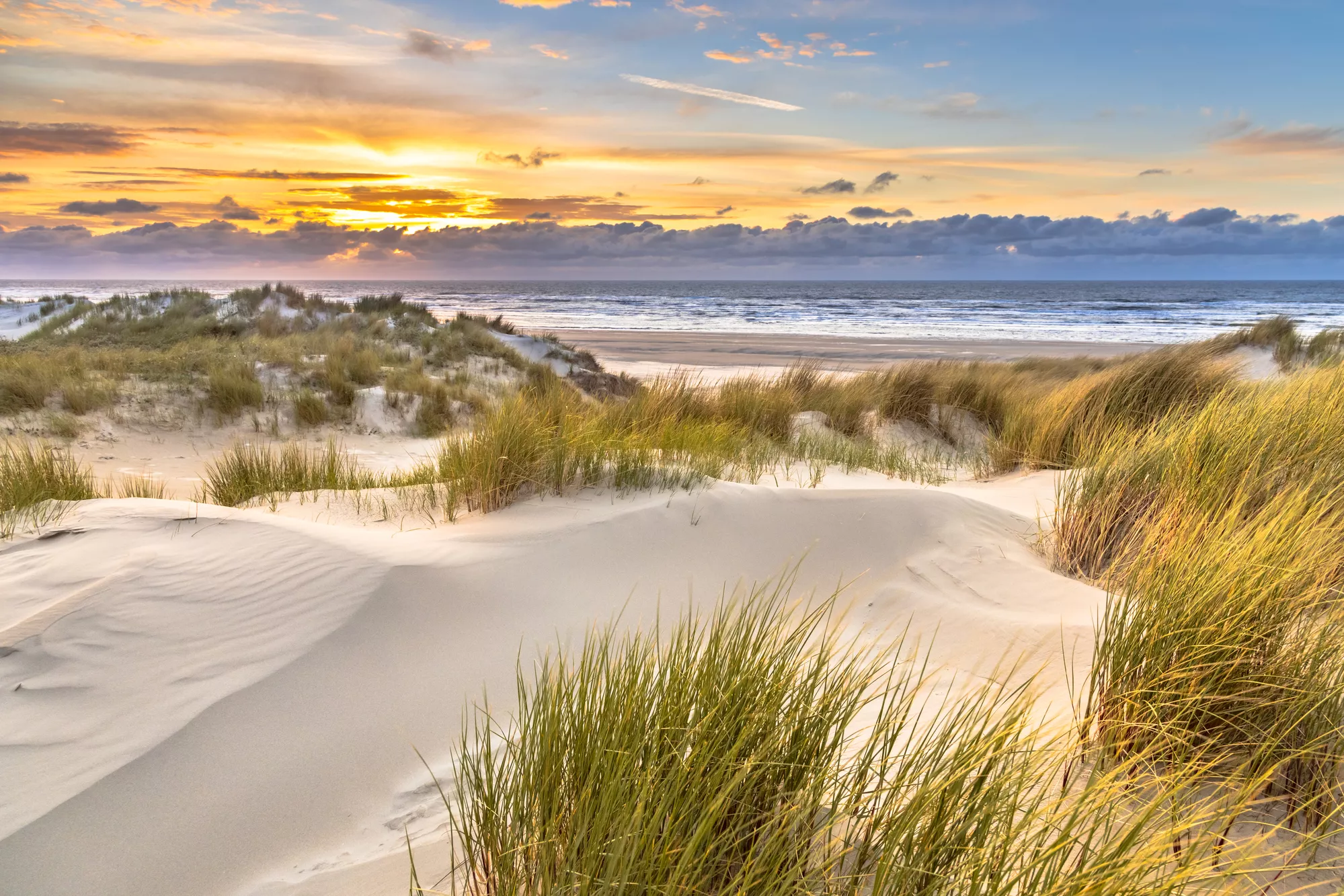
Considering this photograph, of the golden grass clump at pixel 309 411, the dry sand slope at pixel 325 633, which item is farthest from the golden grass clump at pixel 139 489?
the golden grass clump at pixel 309 411

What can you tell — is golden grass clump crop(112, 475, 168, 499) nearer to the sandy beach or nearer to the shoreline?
the sandy beach

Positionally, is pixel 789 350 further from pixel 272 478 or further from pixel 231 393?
pixel 272 478

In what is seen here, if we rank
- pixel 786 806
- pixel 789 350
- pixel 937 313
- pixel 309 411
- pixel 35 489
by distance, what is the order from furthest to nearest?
1. pixel 937 313
2. pixel 789 350
3. pixel 309 411
4. pixel 35 489
5. pixel 786 806

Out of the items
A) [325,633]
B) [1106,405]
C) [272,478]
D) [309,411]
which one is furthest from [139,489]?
[1106,405]

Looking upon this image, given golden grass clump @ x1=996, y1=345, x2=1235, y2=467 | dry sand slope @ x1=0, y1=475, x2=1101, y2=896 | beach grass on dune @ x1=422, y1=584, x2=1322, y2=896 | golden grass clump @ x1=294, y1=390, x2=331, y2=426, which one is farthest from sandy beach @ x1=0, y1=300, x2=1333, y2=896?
golden grass clump @ x1=294, y1=390, x2=331, y2=426

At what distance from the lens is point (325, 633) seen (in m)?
3.25

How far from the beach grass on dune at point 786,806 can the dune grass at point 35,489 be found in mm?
3961

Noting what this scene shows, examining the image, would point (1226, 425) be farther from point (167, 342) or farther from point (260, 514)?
point (167, 342)

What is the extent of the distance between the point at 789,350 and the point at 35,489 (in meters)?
22.6

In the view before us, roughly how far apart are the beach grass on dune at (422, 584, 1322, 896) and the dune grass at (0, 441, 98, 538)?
3961mm

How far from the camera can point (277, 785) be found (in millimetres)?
2492

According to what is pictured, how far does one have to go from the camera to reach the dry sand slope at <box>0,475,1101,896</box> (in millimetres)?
2279

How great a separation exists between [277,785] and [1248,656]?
3.18 meters

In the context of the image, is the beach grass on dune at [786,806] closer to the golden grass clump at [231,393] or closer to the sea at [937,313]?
the golden grass clump at [231,393]
